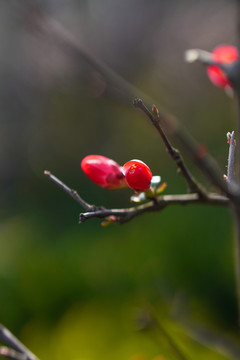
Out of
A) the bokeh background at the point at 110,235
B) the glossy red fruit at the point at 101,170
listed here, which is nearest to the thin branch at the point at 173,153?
the bokeh background at the point at 110,235

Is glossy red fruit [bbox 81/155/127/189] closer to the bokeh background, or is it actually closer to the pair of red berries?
the pair of red berries

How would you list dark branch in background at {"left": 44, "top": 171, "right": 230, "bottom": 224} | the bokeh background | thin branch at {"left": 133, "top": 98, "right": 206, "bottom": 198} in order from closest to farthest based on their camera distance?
thin branch at {"left": 133, "top": 98, "right": 206, "bottom": 198}, dark branch in background at {"left": 44, "top": 171, "right": 230, "bottom": 224}, the bokeh background

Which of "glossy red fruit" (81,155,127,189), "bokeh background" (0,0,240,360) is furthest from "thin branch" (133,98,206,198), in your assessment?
"glossy red fruit" (81,155,127,189)

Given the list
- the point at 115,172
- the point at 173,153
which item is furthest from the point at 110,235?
the point at 173,153

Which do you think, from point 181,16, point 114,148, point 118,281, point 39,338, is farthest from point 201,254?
point 181,16

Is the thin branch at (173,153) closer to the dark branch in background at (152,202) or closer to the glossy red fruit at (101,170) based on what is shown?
the dark branch in background at (152,202)

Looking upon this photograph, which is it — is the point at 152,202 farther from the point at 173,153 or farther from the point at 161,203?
the point at 173,153

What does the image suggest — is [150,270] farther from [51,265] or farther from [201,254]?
[51,265]
